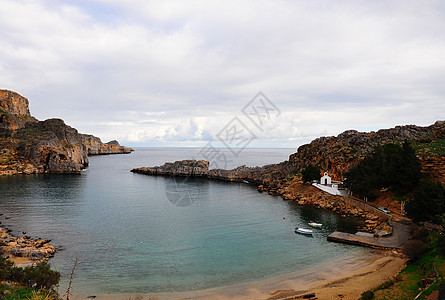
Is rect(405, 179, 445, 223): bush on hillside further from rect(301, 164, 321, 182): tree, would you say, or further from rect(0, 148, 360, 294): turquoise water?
rect(301, 164, 321, 182): tree

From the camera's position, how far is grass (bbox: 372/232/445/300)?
2399 cm

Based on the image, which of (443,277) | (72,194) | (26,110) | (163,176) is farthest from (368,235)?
(26,110)

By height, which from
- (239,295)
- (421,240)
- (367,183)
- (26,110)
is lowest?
(239,295)

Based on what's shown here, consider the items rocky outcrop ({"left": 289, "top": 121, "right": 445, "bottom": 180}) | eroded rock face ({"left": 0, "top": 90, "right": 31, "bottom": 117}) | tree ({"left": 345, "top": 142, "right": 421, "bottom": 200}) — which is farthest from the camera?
eroded rock face ({"left": 0, "top": 90, "right": 31, "bottom": 117})

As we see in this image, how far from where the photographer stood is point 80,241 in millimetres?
43969

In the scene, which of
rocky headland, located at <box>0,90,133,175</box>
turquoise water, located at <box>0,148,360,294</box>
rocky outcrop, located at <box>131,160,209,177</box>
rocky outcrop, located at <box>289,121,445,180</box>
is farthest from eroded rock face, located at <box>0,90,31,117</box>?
rocky outcrop, located at <box>289,121,445,180</box>

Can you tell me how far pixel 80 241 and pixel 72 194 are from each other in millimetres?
47601

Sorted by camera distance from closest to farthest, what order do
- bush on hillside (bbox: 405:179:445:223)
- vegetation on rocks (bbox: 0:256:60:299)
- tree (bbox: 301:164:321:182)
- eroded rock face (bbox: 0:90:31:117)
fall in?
vegetation on rocks (bbox: 0:256:60:299)
bush on hillside (bbox: 405:179:445:223)
tree (bbox: 301:164:321:182)
eroded rock face (bbox: 0:90:31:117)

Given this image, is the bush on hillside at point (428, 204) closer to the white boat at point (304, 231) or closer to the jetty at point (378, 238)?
the jetty at point (378, 238)

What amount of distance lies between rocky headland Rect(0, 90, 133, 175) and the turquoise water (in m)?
55.6

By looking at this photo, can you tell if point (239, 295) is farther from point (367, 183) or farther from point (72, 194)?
point (72, 194)

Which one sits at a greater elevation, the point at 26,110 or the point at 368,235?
the point at 26,110

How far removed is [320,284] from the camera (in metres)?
31.3

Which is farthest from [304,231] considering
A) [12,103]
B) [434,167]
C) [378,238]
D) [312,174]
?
[12,103]
